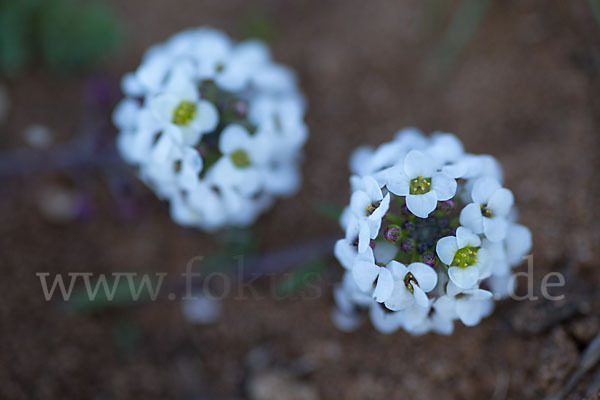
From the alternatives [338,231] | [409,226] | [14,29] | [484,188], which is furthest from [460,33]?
[14,29]

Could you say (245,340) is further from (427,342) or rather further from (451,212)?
(451,212)

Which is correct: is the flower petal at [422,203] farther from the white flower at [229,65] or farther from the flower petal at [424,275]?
the white flower at [229,65]

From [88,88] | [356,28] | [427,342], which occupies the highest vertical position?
[356,28]

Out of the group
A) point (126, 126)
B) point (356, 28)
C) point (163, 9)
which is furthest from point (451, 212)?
point (163, 9)

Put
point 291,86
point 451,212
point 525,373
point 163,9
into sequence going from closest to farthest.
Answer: point 451,212 → point 525,373 → point 291,86 → point 163,9

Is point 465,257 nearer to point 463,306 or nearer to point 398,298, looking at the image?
point 463,306

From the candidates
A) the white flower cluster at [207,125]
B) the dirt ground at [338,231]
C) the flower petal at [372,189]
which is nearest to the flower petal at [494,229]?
the flower petal at [372,189]

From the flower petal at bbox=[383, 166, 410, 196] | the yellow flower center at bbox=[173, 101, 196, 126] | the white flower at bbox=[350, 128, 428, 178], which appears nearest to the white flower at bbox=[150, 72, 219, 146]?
the yellow flower center at bbox=[173, 101, 196, 126]
